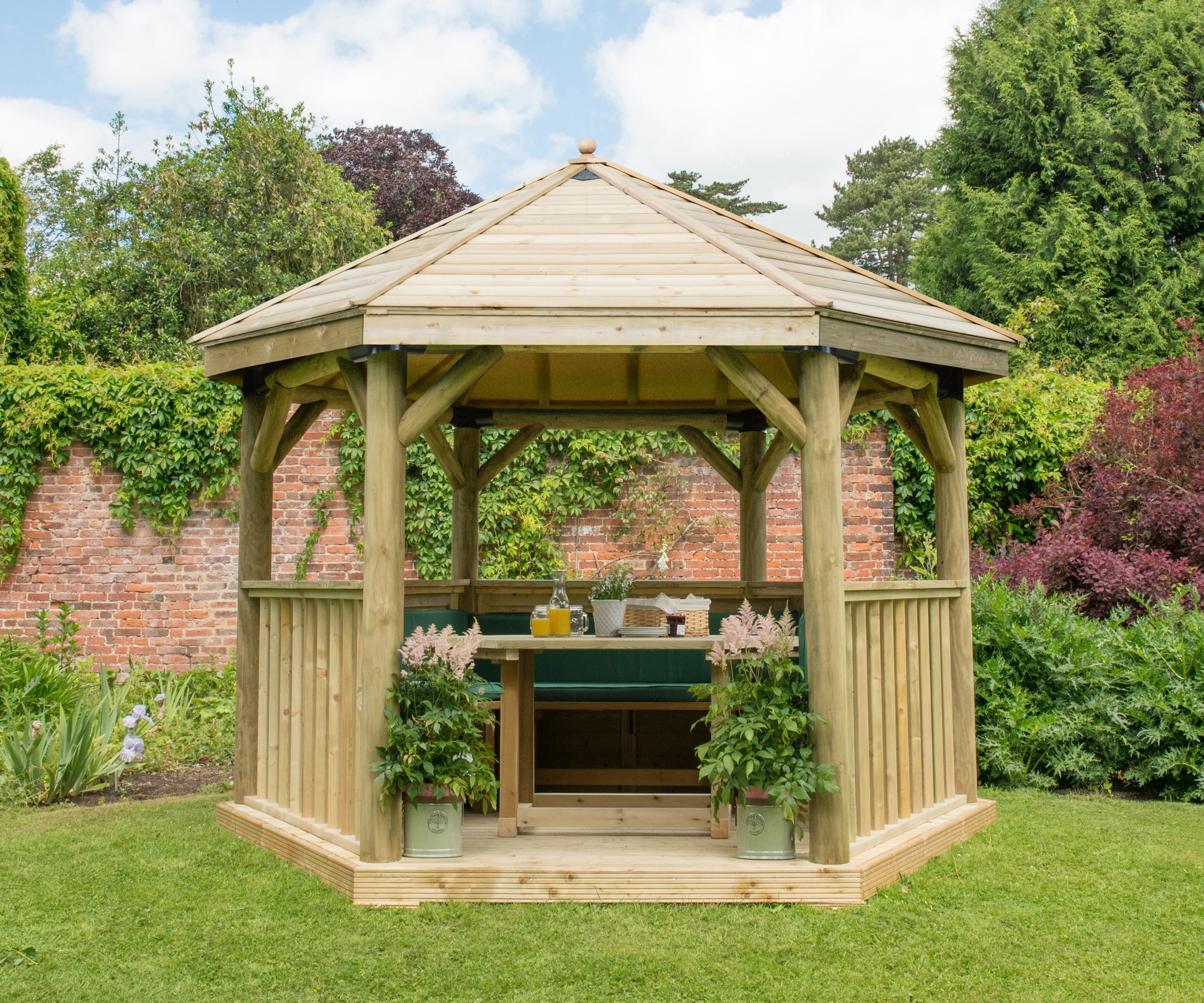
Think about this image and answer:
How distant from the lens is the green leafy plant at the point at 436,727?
4.22m

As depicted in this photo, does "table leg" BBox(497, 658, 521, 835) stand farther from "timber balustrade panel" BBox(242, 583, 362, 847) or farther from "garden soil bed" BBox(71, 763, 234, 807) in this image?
"garden soil bed" BBox(71, 763, 234, 807)

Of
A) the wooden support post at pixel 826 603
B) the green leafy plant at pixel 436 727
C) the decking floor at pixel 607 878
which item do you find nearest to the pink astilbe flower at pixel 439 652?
the green leafy plant at pixel 436 727

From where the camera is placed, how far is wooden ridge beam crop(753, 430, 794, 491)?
694 cm

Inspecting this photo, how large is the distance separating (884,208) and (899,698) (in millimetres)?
27177

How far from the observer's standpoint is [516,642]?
4754mm

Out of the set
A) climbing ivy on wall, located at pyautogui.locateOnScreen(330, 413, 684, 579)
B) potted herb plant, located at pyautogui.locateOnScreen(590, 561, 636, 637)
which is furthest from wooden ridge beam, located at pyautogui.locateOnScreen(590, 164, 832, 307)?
climbing ivy on wall, located at pyautogui.locateOnScreen(330, 413, 684, 579)

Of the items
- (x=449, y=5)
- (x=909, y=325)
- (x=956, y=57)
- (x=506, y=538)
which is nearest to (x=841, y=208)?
(x=956, y=57)

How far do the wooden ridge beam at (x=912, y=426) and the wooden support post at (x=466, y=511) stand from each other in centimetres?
298

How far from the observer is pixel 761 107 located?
23469 millimetres

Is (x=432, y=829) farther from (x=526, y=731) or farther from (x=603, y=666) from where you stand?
(x=603, y=666)

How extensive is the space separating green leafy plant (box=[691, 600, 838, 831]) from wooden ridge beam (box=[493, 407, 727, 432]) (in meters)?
2.93

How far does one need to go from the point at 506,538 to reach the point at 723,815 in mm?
4438

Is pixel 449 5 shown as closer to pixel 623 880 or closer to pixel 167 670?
pixel 167 670

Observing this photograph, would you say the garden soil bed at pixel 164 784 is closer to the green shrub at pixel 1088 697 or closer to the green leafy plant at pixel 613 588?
the green leafy plant at pixel 613 588
